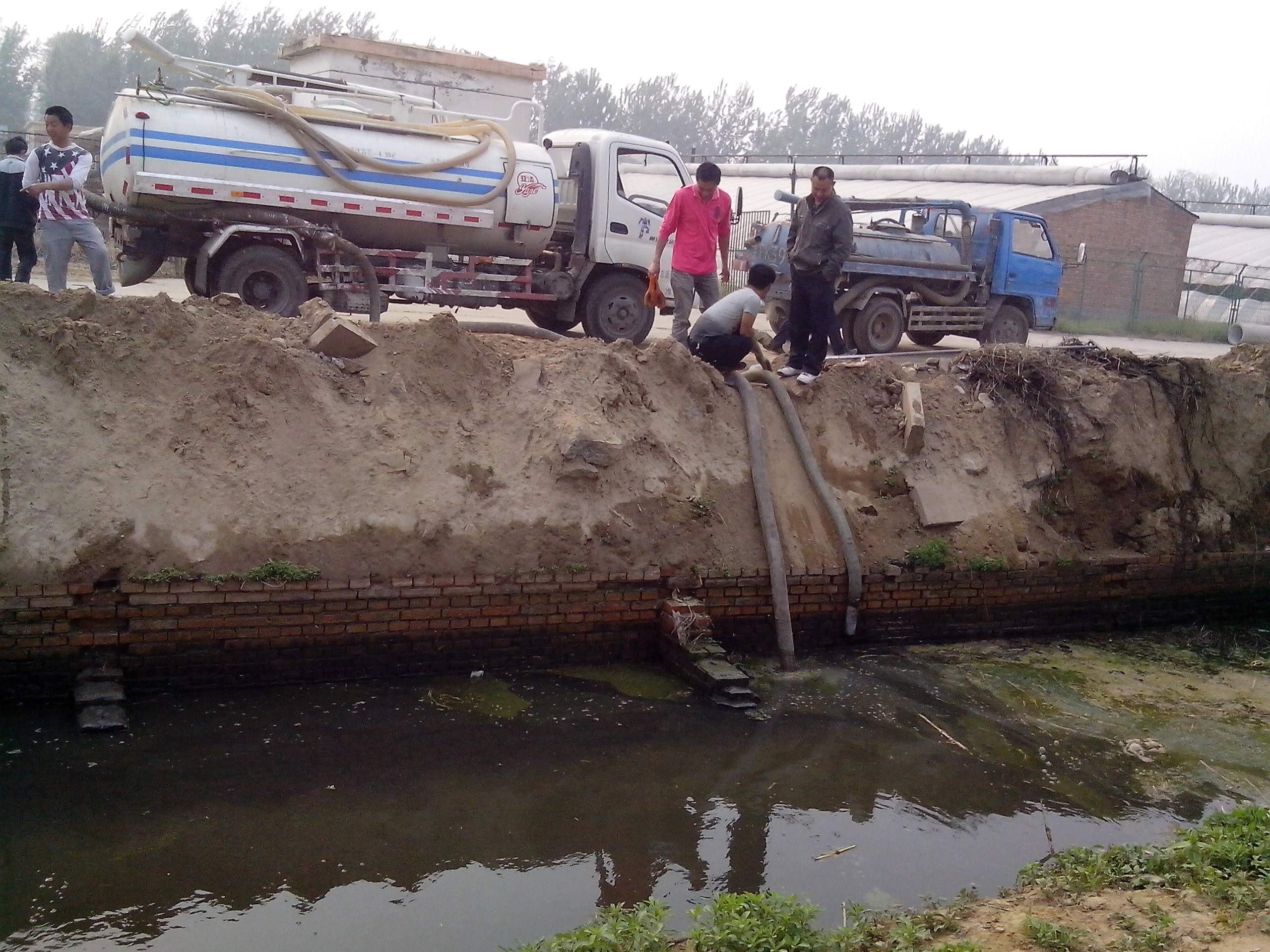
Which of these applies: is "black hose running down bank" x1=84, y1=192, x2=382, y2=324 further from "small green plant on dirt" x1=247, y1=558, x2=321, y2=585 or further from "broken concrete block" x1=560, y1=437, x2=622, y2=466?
"small green plant on dirt" x1=247, y1=558, x2=321, y2=585

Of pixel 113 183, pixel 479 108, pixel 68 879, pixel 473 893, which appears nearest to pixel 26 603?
pixel 68 879

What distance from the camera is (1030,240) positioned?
1530 centimetres

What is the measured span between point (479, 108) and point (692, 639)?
14.6 metres

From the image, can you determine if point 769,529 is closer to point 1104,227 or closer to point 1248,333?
point 1248,333

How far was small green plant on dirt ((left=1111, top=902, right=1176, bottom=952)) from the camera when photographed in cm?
372

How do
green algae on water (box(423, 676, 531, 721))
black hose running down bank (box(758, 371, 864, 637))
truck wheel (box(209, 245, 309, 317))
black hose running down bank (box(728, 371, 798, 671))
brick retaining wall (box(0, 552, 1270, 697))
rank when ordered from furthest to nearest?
1. truck wheel (box(209, 245, 309, 317))
2. black hose running down bank (box(758, 371, 864, 637))
3. black hose running down bank (box(728, 371, 798, 671))
4. green algae on water (box(423, 676, 531, 721))
5. brick retaining wall (box(0, 552, 1270, 697))

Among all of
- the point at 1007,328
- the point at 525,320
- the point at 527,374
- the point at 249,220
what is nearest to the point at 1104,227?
the point at 1007,328

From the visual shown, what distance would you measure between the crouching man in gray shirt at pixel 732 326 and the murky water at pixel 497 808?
277 centimetres

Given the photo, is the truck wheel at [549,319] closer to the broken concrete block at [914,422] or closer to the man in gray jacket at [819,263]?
the man in gray jacket at [819,263]

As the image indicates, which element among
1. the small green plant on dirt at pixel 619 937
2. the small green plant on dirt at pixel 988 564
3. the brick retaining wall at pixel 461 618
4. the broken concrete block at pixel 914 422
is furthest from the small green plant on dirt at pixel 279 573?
the small green plant on dirt at pixel 988 564

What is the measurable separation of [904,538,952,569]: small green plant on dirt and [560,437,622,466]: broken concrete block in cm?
233

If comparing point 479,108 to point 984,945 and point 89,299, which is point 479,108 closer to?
point 89,299

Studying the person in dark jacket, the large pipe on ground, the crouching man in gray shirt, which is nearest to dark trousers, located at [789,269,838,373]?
the crouching man in gray shirt

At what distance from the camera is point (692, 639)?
22.4 ft
